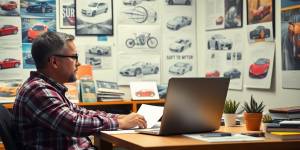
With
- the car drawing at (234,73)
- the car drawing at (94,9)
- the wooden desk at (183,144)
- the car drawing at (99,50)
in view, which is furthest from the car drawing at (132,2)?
the wooden desk at (183,144)

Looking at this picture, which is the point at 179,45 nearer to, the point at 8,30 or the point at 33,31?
the point at 33,31

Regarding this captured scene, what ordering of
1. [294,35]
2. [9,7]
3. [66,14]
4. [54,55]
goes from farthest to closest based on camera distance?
[66,14] < [9,7] < [294,35] < [54,55]

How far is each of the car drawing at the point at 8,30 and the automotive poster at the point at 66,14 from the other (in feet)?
1.32

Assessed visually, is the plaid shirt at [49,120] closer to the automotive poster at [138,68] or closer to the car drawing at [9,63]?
the car drawing at [9,63]

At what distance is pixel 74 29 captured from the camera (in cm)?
446

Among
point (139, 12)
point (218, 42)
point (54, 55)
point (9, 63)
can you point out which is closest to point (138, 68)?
point (139, 12)

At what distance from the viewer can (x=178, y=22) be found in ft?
15.5

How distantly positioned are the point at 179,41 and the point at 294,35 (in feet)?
5.28

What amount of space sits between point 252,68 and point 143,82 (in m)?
1.17

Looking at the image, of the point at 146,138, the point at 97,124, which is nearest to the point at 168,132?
the point at 146,138

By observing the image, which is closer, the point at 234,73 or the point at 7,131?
the point at 7,131

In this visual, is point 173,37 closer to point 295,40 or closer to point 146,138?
point 295,40

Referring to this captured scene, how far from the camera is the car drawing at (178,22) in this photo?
15.4 feet

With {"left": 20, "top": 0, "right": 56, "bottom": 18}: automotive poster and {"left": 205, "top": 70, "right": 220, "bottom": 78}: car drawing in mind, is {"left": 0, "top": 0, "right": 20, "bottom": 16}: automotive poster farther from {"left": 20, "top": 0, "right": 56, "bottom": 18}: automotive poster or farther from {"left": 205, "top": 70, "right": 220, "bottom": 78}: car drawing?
{"left": 205, "top": 70, "right": 220, "bottom": 78}: car drawing
